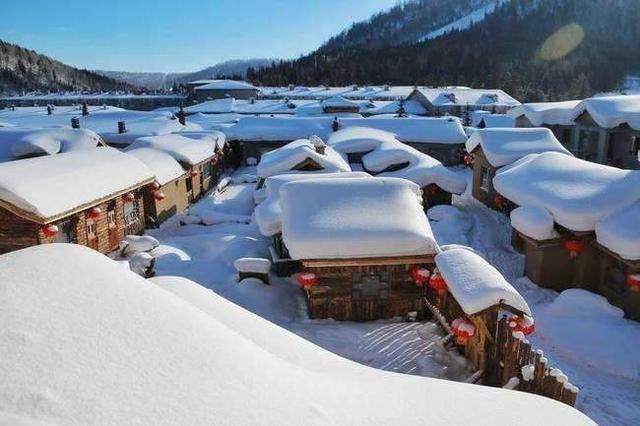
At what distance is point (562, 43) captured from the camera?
113 meters

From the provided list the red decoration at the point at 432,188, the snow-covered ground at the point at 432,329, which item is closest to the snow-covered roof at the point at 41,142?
the snow-covered ground at the point at 432,329

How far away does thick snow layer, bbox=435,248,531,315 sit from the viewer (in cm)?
974

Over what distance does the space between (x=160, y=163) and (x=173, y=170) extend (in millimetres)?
782

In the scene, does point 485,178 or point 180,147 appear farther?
point 180,147

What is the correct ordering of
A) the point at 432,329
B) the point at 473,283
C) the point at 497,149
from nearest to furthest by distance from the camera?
the point at 473,283
the point at 432,329
the point at 497,149

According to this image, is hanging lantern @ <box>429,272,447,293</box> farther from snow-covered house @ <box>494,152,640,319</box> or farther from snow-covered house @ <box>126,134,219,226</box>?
snow-covered house @ <box>126,134,219,226</box>

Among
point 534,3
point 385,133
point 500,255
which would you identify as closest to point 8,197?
point 500,255

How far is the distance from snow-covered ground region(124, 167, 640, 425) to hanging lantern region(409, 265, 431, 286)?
1.29m

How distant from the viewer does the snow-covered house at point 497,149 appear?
23.8m

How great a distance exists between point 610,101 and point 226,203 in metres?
22.4

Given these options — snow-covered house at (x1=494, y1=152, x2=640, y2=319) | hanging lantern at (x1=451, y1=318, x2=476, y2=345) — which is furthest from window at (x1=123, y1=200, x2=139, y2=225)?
snow-covered house at (x1=494, y1=152, x2=640, y2=319)

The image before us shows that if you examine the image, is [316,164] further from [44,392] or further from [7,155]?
[44,392]

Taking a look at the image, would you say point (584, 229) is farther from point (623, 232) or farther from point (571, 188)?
point (571, 188)

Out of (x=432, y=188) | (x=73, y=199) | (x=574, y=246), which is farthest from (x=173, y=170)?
(x=574, y=246)
